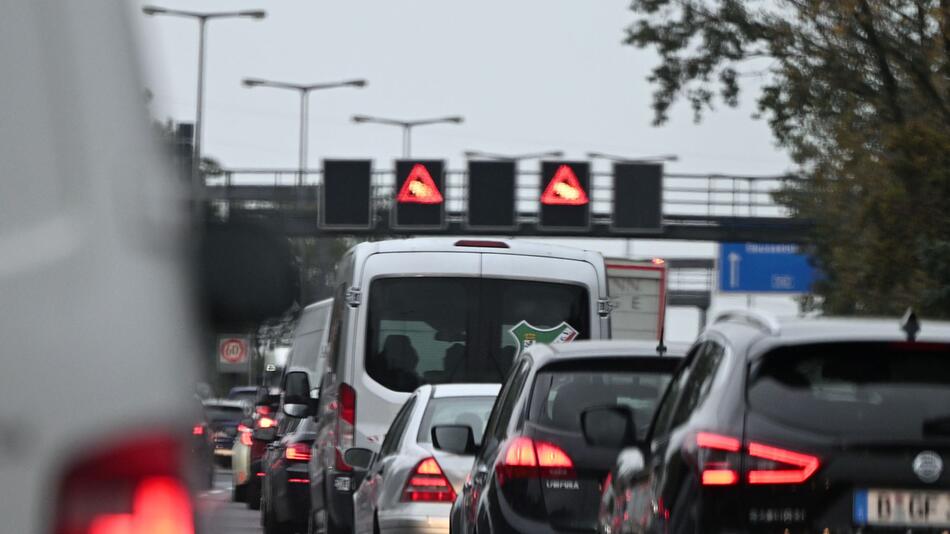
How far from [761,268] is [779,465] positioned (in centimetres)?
5017

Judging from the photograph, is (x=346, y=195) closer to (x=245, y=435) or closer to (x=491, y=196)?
(x=491, y=196)

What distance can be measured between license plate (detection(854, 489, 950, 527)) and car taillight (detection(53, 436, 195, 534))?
3711 millimetres

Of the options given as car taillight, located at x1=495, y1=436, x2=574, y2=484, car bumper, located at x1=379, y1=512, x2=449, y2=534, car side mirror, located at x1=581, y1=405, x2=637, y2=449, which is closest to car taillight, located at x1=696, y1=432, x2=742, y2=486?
car side mirror, located at x1=581, y1=405, x2=637, y2=449

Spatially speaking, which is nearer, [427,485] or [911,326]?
[911,326]

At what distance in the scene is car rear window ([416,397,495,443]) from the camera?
12.8 meters

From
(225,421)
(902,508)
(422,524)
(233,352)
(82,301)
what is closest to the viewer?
(82,301)

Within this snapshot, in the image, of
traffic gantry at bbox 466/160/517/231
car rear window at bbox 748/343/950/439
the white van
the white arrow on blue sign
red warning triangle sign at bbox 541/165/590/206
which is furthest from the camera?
the white arrow on blue sign

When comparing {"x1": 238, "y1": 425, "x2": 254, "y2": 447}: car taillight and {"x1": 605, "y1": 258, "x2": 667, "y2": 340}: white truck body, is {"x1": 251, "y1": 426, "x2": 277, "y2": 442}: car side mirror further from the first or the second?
{"x1": 605, "y1": 258, "x2": 667, "y2": 340}: white truck body

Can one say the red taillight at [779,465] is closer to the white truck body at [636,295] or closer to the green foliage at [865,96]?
the green foliage at [865,96]

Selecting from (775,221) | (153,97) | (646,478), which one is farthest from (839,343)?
(775,221)

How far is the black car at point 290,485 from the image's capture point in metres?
19.1

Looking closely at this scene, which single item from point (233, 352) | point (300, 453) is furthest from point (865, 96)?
point (233, 352)

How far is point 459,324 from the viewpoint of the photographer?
17000 mm

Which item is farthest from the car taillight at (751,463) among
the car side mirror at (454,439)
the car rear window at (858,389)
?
the car side mirror at (454,439)
